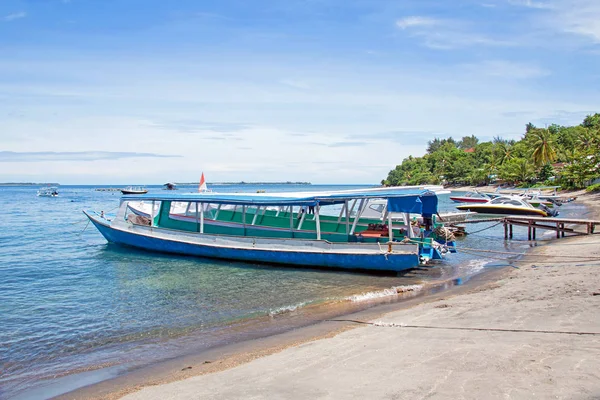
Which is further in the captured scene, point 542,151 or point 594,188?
point 542,151

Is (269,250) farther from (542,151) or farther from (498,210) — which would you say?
(542,151)

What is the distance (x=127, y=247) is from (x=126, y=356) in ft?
50.6

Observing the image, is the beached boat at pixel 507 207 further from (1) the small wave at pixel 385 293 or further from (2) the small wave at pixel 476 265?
(1) the small wave at pixel 385 293

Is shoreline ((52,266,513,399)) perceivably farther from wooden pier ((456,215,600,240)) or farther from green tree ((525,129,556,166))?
green tree ((525,129,556,166))

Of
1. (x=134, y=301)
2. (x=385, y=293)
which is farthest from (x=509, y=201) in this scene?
(x=134, y=301)

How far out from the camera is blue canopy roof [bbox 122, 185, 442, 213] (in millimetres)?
16922

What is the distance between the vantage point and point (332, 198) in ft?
60.0

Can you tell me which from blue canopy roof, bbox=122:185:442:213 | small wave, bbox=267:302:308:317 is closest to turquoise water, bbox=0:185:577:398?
small wave, bbox=267:302:308:317

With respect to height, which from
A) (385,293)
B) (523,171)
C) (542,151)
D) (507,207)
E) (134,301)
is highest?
(542,151)

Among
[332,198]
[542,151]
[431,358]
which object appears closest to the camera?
[431,358]

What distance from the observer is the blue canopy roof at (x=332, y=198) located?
16.9 meters

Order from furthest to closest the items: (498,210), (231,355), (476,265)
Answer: (498,210) → (476,265) → (231,355)

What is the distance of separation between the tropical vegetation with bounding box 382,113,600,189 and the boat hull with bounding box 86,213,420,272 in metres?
45.2

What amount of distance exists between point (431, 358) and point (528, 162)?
79.2 m
